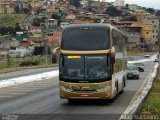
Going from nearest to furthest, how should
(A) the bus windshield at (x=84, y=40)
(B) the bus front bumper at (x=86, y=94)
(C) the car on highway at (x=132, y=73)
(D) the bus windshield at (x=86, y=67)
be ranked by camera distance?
(B) the bus front bumper at (x=86, y=94), (D) the bus windshield at (x=86, y=67), (A) the bus windshield at (x=84, y=40), (C) the car on highway at (x=132, y=73)

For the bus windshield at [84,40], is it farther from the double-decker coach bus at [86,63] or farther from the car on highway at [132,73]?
the car on highway at [132,73]

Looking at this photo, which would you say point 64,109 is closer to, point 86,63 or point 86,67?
point 86,67

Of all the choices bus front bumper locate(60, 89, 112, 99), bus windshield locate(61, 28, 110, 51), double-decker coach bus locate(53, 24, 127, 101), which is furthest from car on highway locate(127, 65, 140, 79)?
bus front bumper locate(60, 89, 112, 99)

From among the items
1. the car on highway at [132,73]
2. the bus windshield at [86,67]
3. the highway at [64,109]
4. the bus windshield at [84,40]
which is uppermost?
the bus windshield at [84,40]

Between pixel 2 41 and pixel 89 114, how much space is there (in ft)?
489

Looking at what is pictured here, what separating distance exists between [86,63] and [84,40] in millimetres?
960

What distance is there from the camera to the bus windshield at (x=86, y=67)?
21375mm

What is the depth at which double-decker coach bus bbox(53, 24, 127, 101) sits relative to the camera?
21219mm

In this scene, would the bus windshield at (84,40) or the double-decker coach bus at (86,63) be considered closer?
the double-decker coach bus at (86,63)

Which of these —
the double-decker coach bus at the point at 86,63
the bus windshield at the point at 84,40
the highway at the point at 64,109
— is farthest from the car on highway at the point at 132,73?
the bus windshield at the point at 84,40

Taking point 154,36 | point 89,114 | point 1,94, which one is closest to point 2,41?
point 154,36

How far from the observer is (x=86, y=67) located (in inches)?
846

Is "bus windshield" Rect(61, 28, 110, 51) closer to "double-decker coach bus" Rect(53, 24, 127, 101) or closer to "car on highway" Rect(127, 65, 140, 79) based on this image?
"double-decker coach bus" Rect(53, 24, 127, 101)

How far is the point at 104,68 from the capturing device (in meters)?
21.6
